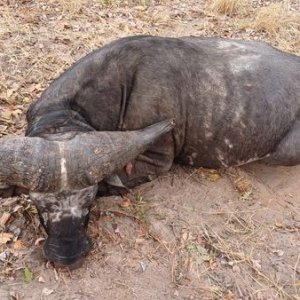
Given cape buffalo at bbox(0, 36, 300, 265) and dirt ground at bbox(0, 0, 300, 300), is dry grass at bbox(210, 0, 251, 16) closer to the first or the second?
cape buffalo at bbox(0, 36, 300, 265)

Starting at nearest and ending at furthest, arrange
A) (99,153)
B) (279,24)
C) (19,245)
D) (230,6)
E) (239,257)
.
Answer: (99,153), (19,245), (239,257), (279,24), (230,6)

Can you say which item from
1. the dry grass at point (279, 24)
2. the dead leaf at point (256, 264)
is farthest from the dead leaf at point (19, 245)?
the dry grass at point (279, 24)

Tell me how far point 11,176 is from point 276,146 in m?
2.84

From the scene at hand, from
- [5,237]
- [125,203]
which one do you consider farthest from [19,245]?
[125,203]

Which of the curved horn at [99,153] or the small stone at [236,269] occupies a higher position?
the curved horn at [99,153]

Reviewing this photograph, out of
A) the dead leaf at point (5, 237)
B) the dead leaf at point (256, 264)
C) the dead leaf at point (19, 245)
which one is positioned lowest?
the dead leaf at point (19, 245)

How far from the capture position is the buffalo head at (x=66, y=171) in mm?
3939

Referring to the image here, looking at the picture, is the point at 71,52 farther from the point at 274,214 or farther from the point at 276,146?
the point at 274,214

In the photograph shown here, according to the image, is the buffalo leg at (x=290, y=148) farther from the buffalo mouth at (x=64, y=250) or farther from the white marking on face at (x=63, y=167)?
the white marking on face at (x=63, y=167)

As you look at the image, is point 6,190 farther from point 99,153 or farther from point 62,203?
point 99,153

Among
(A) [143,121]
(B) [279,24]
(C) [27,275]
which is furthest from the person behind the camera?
(B) [279,24]

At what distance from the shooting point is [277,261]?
4785mm

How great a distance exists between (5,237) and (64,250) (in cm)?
73

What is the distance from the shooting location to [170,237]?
4.86 m
